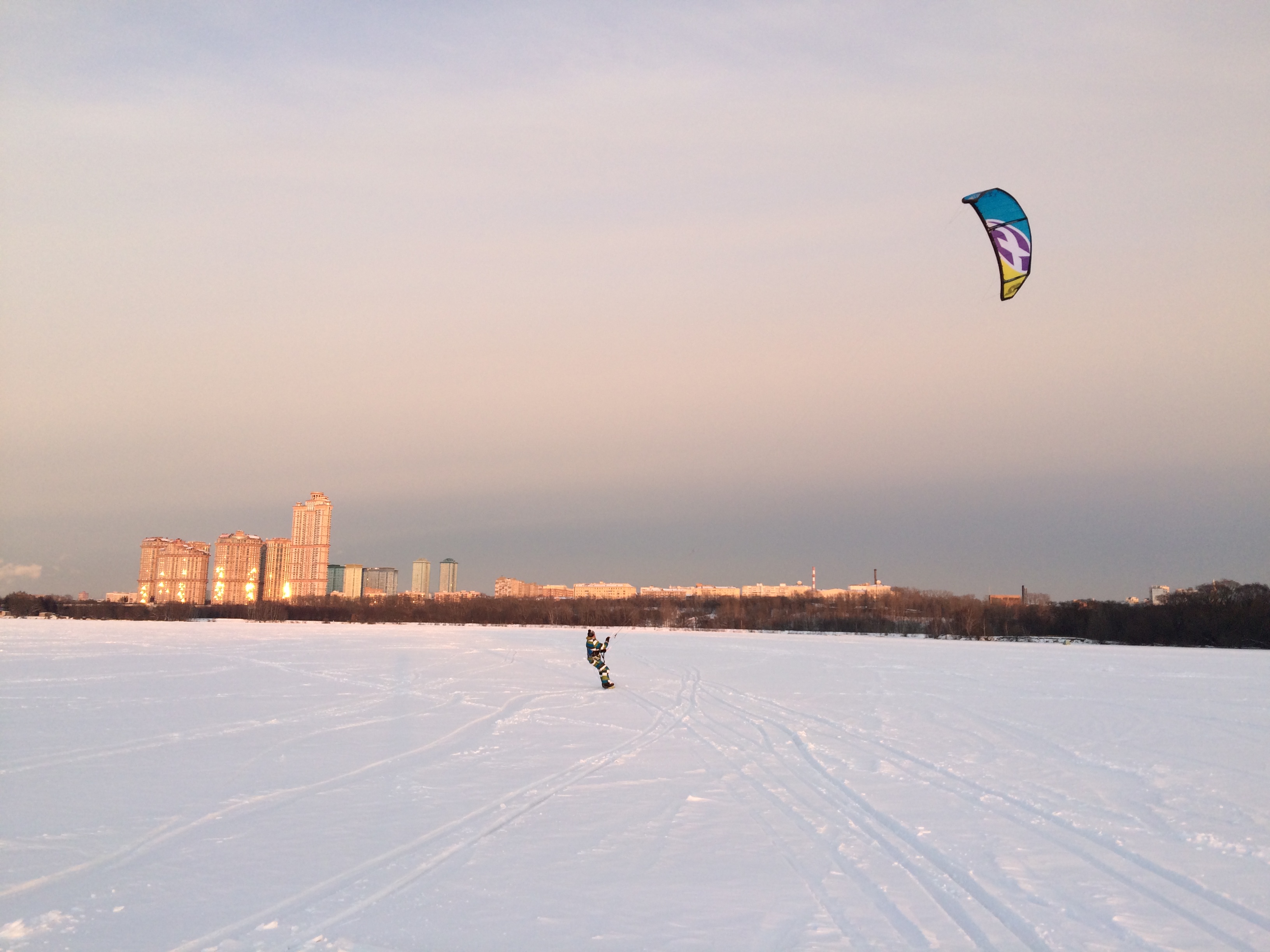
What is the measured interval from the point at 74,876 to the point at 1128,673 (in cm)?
1996

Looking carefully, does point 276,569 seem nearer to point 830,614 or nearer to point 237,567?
point 237,567

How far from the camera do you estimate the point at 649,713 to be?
1109cm

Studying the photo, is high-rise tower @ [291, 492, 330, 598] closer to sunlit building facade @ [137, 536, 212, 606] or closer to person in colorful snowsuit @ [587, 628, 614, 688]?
sunlit building facade @ [137, 536, 212, 606]

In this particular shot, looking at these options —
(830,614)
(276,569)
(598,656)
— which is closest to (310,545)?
(276,569)

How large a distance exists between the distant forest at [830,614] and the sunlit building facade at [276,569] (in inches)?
2222

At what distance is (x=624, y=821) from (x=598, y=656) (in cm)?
799

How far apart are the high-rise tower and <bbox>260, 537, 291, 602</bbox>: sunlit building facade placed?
67 centimetres

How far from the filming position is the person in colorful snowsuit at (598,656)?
13.6m

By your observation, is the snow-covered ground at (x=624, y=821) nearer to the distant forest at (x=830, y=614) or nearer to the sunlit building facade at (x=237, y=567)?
the distant forest at (x=830, y=614)

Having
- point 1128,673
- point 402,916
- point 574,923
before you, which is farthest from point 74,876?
point 1128,673

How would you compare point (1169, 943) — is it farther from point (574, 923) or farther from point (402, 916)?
point (402, 916)

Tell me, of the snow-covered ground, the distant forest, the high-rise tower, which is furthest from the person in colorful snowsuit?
the high-rise tower

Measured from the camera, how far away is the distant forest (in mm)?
43812

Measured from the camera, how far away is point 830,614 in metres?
63.0
